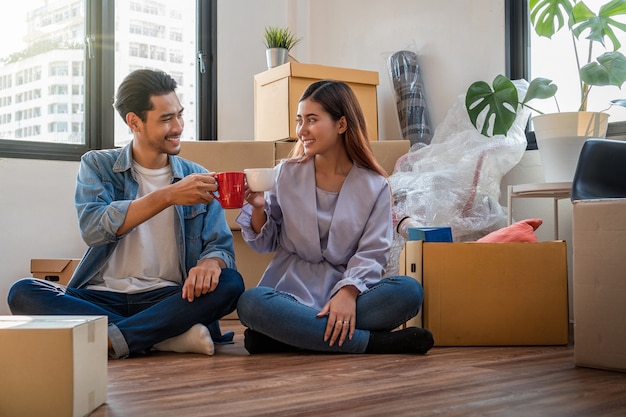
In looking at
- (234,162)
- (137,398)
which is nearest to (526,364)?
(137,398)

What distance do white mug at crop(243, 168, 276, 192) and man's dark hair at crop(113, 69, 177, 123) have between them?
51cm

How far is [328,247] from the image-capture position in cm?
201

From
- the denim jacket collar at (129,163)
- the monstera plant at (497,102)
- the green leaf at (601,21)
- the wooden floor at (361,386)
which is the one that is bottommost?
the wooden floor at (361,386)

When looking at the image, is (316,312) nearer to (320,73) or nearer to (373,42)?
(320,73)

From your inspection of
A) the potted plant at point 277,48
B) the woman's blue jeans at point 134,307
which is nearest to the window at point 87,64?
the potted plant at point 277,48

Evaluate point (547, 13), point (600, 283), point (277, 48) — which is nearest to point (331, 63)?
point (277, 48)

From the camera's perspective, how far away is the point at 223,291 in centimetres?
196

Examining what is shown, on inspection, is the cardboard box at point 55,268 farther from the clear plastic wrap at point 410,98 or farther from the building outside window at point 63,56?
the clear plastic wrap at point 410,98

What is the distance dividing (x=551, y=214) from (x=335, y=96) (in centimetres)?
130

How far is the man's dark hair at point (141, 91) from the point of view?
2.08m

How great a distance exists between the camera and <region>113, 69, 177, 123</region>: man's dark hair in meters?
2.08

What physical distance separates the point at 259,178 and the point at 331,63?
249 cm

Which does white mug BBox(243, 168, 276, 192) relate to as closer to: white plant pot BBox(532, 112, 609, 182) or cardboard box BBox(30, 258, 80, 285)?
white plant pot BBox(532, 112, 609, 182)

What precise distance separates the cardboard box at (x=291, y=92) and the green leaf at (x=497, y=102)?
57 centimetres
